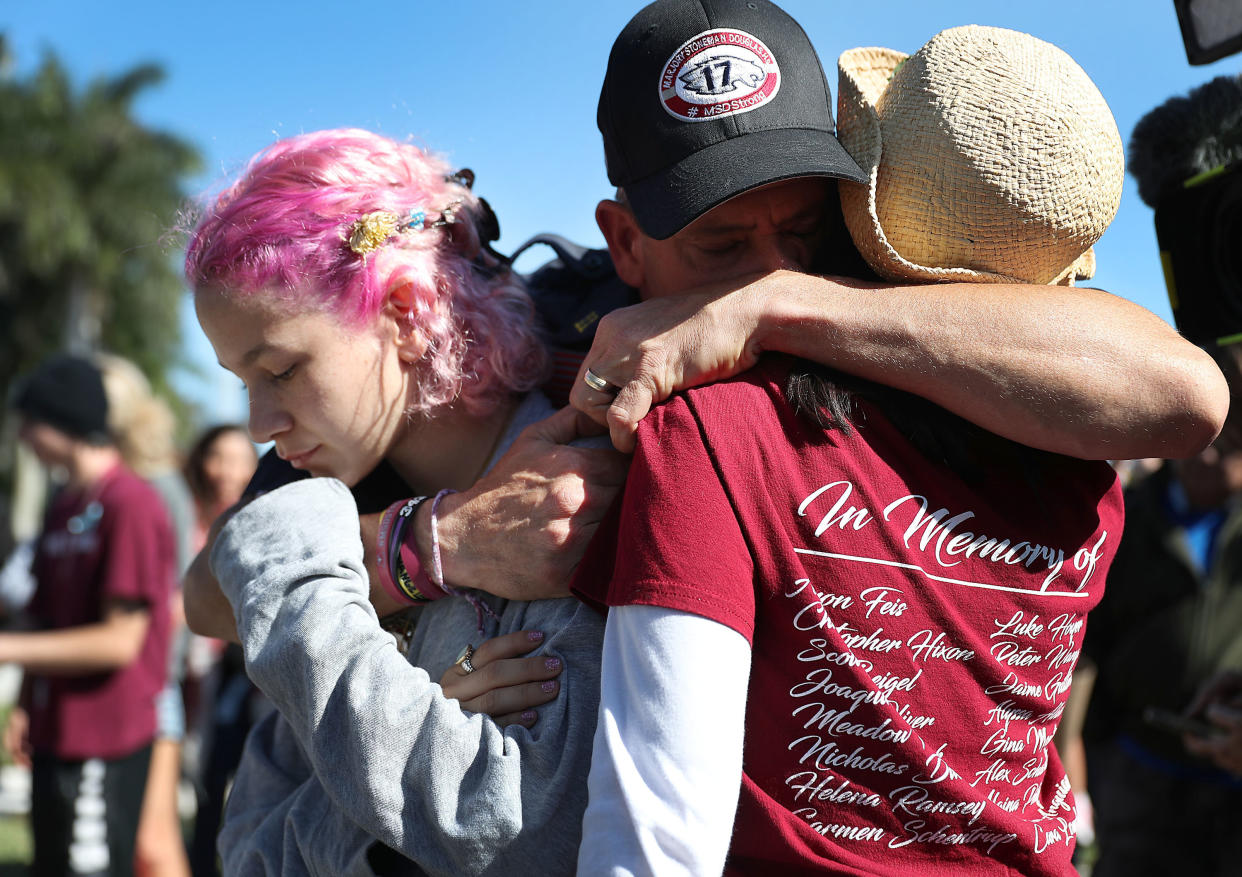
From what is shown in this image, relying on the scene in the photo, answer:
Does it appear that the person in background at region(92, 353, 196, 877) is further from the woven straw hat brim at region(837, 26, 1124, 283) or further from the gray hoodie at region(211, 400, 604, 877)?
the woven straw hat brim at region(837, 26, 1124, 283)

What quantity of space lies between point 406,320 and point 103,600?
10.5 feet

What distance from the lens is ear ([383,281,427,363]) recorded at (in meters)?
1.79

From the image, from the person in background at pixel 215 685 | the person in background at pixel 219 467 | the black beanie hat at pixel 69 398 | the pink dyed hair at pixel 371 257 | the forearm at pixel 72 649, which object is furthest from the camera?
the person in background at pixel 219 467

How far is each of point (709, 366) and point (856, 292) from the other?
22 cm

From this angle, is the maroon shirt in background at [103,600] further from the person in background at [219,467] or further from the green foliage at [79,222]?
the green foliage at [79,222]

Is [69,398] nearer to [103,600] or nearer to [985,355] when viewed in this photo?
[103,600]

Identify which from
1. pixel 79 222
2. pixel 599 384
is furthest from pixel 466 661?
pixel 79 222

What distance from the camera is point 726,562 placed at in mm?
1215

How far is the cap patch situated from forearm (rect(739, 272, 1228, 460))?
0.85 feet

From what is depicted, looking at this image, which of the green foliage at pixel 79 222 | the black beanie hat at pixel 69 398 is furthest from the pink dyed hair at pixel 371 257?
the green foliage at pixel 79 222

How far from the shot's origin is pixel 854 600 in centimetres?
129

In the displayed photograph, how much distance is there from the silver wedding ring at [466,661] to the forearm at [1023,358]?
0.61 metres

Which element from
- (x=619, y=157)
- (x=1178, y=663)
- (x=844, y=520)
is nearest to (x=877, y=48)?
(x=619, y=157)

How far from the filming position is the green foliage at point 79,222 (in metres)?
26.4
